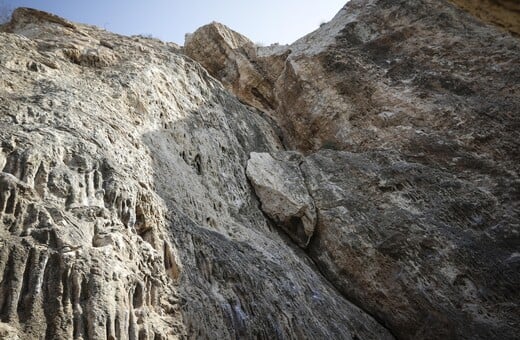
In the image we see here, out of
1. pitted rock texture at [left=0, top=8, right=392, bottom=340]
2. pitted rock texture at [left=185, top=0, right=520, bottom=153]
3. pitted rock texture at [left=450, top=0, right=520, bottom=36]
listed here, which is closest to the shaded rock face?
pitted rock texture at [left=185, top=0, right=520, bottom=153]

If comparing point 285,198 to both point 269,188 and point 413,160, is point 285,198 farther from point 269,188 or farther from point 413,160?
point 413,160

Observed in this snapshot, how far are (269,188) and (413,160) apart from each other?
4.95 meters

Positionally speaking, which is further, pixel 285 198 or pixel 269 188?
pixel 269 188

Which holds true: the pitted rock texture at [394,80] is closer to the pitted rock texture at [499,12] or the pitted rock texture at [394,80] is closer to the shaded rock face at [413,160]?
the shaded rock face at [413,160]

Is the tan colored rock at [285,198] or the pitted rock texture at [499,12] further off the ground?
the tan colored rock at [285,198]

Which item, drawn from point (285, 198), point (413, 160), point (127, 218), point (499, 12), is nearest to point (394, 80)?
point (413, 160)

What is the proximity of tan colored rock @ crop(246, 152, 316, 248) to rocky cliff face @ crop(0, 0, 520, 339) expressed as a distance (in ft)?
0.18

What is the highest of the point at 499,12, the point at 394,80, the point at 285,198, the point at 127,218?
the point at 394,80

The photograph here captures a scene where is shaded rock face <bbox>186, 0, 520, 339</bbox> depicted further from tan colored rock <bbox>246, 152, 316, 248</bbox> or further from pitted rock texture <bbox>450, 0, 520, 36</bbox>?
pitted rock texture <bbox>450, 0, 520, 36</bbox>

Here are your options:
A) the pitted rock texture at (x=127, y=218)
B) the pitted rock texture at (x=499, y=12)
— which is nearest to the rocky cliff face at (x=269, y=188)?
the pitted rock texture at (x=127, y=218)

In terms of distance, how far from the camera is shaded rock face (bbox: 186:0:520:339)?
936 cm

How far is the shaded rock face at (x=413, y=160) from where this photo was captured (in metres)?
9.36

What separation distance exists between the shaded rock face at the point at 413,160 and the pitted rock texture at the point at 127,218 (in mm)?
1234

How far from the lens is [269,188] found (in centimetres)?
1191
